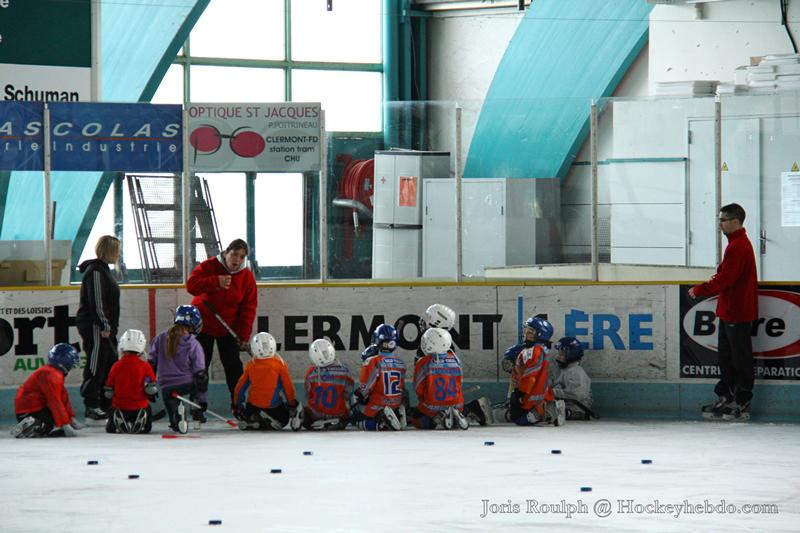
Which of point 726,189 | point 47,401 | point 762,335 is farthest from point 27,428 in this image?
point 726,189

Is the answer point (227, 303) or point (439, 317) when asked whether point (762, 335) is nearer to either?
point (439, 317)

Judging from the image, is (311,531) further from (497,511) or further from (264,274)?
(264,274)

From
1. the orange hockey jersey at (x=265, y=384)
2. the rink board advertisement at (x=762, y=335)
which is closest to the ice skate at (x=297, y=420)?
the orange hockey jersey at (x=265, y=384)

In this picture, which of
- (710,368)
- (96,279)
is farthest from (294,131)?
(710,368)

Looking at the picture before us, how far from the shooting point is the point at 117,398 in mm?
10352

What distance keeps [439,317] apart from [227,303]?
1.73 metres

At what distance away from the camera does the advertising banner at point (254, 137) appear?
1171cm

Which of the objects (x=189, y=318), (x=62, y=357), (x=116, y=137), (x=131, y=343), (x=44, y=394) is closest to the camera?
(x=44, y=394)

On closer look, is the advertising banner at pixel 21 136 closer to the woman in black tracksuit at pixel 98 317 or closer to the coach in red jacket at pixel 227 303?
the woman in black tracksuit at pixel 98 317

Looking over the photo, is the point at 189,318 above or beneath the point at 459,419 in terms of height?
above

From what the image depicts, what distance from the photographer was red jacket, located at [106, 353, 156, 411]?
1023 centimetres

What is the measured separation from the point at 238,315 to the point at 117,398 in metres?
1.32

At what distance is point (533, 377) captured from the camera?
10719 millimetres

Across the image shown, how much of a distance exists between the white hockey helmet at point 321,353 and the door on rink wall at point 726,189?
3356 millimetres
